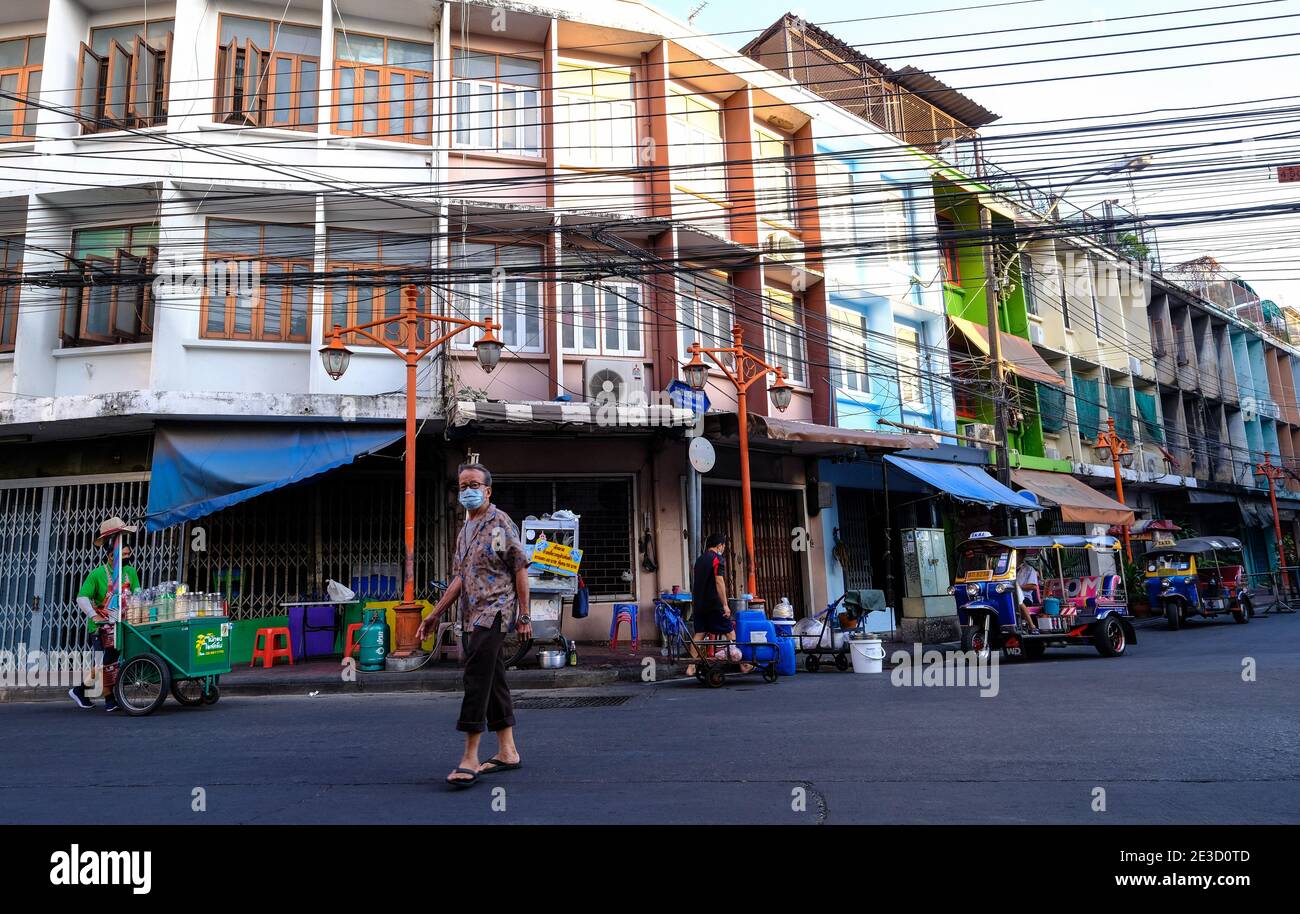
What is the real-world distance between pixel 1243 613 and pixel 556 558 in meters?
16.8

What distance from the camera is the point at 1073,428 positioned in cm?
2564

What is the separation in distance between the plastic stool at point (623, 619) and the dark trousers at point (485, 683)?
28.8 ft

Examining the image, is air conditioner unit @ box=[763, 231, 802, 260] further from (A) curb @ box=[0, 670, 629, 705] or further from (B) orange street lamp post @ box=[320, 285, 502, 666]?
(A) curb @ box=[0, 670, 629, 705]

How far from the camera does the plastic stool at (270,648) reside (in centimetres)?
1269

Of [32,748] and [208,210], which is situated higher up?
[208,210]

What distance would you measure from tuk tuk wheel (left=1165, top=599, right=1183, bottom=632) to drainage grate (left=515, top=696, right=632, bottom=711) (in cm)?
1473

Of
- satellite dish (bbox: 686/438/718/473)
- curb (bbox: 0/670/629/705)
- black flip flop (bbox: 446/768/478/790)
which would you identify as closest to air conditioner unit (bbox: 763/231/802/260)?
satellite dish (bbox: 686/438/718/473)

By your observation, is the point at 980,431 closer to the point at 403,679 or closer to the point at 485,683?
the point at 403,679

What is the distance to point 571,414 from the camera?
13.0 metres

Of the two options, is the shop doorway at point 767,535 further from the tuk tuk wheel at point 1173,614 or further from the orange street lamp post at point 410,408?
the tuk tuk wheel at point 1173,614

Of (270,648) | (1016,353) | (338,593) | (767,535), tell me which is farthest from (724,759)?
(1016,353)
